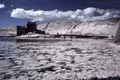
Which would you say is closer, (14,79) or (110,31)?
(14,79)

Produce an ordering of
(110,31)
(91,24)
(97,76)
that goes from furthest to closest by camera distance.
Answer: (91,24)
(110,31)
(97,76)

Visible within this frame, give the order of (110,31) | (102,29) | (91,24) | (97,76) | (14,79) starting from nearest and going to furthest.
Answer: (14,79) < (97,76) < (110,31) < (102,29) < (91,24)

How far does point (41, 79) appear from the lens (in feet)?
28.0

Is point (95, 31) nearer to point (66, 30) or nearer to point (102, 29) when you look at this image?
point (102, 29)

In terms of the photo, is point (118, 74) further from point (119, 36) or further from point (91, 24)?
point (91, 24)

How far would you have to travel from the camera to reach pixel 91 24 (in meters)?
188

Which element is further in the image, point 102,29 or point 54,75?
point 102,29

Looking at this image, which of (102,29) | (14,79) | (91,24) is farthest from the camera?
(91,24)

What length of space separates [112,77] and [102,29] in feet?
509

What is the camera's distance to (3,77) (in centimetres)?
874

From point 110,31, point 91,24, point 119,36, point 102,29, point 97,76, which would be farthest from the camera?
point 91,24

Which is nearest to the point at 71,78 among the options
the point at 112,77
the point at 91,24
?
the point at 112,77

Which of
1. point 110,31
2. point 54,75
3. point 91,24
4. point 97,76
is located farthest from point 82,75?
point 91,24

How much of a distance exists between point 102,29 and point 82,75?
508 ft
